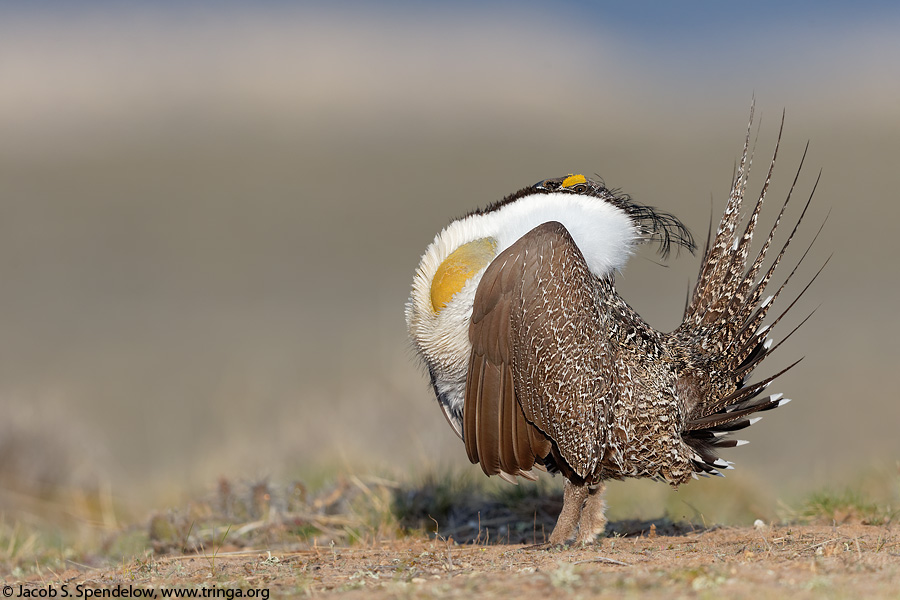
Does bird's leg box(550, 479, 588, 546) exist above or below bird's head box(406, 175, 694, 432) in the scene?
below

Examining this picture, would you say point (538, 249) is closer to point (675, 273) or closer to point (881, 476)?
point (881, 476)

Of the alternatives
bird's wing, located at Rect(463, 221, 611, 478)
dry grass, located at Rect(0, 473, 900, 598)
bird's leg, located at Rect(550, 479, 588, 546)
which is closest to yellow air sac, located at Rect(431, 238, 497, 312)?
bird's wing, located at Rect(463, 221, 611, 478)

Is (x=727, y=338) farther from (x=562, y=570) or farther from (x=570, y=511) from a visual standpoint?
(x=562, y=570)

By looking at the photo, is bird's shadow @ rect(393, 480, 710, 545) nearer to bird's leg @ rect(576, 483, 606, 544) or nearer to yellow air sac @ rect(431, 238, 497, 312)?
bird's leg @ rect(576, 483, 606, 544)

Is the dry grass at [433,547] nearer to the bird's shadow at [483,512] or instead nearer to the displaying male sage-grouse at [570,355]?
the bird's shadow at [483,512]

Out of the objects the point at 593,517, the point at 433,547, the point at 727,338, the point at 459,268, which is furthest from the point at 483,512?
the point at 459,268

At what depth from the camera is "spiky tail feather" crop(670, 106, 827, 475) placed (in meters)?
5.11

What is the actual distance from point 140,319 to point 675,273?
40.3 ft

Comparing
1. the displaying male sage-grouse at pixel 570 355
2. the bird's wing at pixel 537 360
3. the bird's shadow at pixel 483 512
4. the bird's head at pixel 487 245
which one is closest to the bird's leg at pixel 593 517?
the displaying male sage-grouse at pixel 570 355

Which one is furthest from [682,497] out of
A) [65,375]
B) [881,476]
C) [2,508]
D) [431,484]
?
[65,375]

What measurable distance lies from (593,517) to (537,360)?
960 millimetres

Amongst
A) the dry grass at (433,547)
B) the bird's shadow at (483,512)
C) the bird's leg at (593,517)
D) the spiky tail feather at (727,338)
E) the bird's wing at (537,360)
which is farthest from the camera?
the bird's shadow at (483,512)

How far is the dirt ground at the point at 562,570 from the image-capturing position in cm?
337

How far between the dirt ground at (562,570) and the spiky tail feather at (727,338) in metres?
0.54
